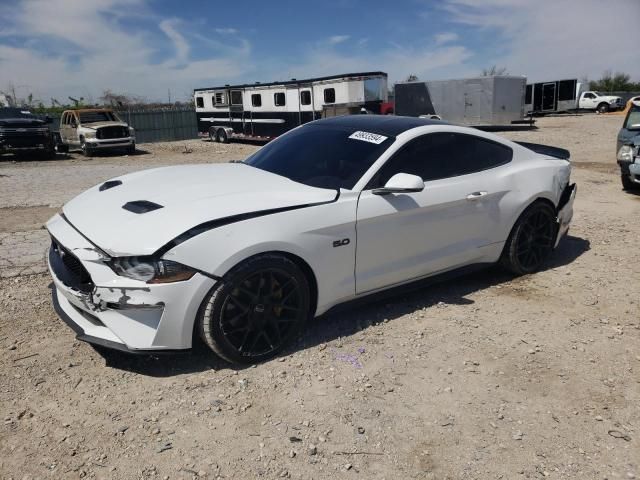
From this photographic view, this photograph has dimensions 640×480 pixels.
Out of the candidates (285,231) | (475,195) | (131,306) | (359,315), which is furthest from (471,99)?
(131,306)

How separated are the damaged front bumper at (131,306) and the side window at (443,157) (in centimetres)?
157

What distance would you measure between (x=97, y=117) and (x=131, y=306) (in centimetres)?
1916

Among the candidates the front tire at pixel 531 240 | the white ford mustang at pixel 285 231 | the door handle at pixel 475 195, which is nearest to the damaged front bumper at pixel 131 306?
the white ford mustang at pixel 285 231

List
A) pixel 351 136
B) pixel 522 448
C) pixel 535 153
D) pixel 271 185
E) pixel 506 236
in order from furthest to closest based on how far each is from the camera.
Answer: pixel 535 153, pixel 506 236, pixel 351 136, pixel 271 185, pixel 522 448

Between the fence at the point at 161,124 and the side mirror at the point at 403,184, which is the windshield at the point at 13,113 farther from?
the side mirror at the point at 403,184

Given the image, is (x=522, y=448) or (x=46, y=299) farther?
(x=46, y=299)

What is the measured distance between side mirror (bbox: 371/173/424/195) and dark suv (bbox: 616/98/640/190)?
268 inches

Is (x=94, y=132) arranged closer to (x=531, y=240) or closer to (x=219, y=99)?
(x=219, y=99)

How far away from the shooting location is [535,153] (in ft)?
16.2

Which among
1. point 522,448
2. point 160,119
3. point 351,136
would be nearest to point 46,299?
point 351,136

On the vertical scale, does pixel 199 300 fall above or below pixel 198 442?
above

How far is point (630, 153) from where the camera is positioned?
28.3ft

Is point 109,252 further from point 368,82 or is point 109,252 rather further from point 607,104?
point 607,104

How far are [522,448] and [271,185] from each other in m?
2.25
